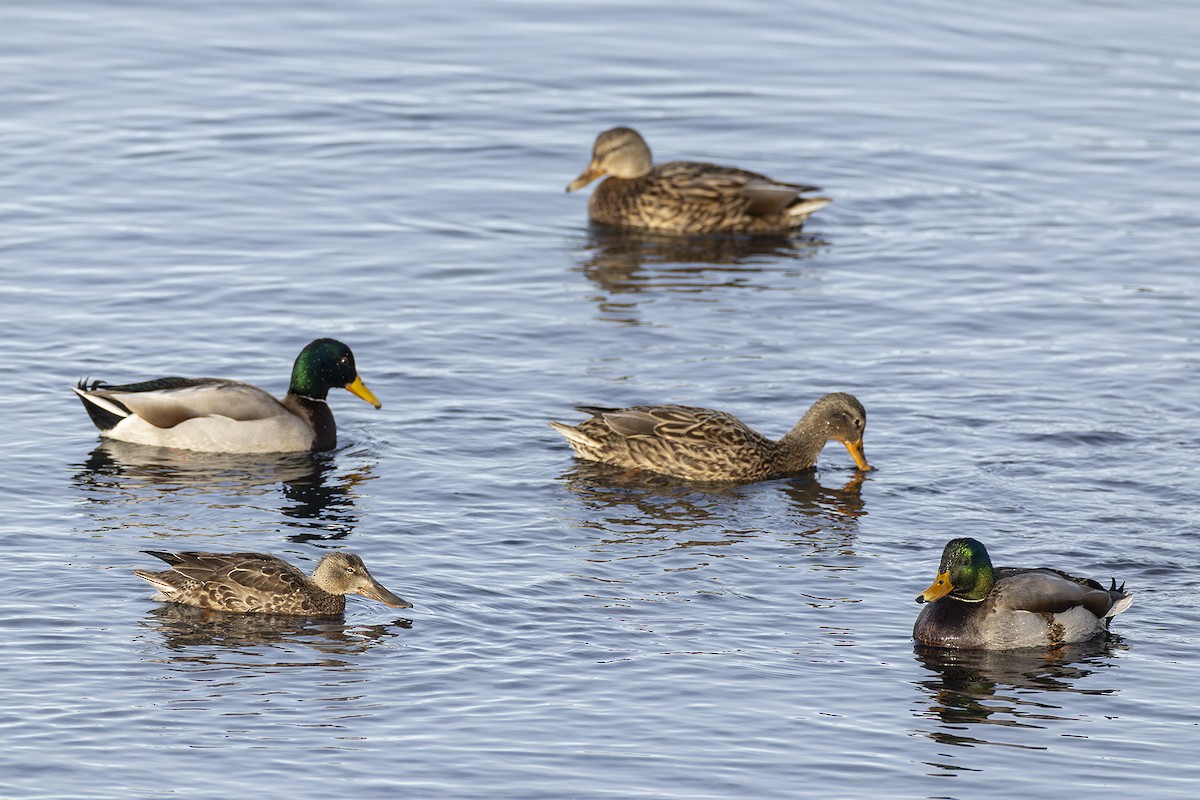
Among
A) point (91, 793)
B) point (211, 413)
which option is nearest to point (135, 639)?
point (91, 793)

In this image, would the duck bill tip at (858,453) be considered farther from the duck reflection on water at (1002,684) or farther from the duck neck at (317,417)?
the duck neck at (317,417)

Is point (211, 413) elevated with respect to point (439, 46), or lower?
lower

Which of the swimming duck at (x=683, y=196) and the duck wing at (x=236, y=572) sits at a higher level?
the swimming duck at (x=683, y=196)

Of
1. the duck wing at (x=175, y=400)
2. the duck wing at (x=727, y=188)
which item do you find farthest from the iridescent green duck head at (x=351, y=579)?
the duck wing at (x=727, y=188)

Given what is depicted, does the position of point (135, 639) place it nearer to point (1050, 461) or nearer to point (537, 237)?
point (1050, 461)

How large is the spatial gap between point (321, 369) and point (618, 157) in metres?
7.68

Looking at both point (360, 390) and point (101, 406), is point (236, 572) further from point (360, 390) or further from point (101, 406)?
point (360, 390)

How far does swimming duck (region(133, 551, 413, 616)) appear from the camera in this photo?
533 inches

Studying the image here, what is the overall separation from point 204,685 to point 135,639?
89cm

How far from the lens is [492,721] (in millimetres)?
12047

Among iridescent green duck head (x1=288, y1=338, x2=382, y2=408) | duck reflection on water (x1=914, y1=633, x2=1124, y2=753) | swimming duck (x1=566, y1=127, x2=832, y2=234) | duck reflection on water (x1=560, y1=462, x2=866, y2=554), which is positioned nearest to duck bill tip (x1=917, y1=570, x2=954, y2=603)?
duck reflection on water (x1=914, y1=633, x2=1124, y2=753)

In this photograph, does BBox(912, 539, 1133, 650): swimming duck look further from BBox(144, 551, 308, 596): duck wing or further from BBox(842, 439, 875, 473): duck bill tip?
BBox(144, 551, 308, 596): duck wing

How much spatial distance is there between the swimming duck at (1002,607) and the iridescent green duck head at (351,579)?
3.31 m

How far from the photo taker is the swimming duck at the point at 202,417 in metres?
17.3
